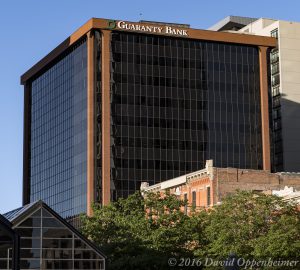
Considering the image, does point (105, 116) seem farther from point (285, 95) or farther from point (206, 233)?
point (206, 233)

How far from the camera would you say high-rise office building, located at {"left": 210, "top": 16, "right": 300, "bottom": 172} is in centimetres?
16350

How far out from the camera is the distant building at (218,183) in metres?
103

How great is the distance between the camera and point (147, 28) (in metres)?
145

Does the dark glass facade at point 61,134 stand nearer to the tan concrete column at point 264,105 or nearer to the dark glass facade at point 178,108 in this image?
the dark glass facade at point 178,108

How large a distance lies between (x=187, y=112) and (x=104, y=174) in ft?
59.7

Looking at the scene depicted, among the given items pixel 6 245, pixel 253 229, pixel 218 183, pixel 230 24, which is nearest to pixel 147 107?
pixel 218 183

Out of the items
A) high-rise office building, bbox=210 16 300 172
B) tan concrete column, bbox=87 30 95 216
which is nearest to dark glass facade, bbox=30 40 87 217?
tan concrete column, bbox=87 30 95 216

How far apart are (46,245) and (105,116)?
79.9 meters

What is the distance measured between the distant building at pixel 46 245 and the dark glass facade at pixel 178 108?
75279 mm

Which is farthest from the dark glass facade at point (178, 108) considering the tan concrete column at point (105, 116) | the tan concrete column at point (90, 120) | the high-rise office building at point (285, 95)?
the high-rise office building at point (285, 95)

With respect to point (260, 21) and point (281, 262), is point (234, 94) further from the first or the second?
point (281, 262)

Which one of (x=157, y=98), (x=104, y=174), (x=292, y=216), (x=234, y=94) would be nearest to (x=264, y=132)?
(x=234, y=94)

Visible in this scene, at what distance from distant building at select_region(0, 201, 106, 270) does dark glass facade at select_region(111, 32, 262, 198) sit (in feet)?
247

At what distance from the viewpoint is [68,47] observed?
150500 mm
